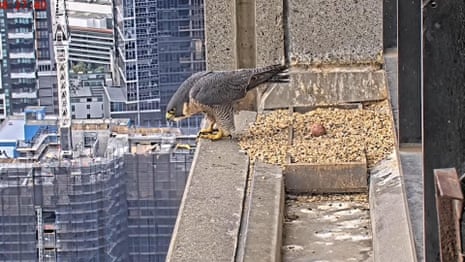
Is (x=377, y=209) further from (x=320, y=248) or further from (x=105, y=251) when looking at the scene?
(x=105, y=251)

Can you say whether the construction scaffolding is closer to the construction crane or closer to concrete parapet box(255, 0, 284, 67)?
the construction crane


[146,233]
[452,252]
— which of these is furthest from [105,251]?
[452,252]

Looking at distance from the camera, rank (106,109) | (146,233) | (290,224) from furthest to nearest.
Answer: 1. (106,109)
2. (146,233)
3. (290,224)

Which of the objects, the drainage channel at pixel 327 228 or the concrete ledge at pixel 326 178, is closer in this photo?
the drainage channel at pixel 327 228

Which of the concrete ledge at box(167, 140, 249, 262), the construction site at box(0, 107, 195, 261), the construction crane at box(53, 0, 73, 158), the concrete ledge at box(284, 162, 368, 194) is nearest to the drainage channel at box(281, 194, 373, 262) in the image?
the concrete ledge at box(284, 162, 368, 194)

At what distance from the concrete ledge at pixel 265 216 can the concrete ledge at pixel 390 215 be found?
0.97 ft

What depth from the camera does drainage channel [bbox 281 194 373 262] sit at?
148 inches

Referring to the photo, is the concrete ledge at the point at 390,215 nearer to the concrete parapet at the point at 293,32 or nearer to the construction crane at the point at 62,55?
the concrete parapet at the point at 293,32

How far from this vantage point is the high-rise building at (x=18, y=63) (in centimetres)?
1862

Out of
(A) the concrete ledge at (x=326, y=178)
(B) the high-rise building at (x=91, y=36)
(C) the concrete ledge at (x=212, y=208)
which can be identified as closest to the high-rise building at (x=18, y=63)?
(B) the high-rise building at (x=91, y=36)

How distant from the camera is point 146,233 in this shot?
1104cm

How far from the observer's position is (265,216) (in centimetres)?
382

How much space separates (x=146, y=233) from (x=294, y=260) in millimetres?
7392

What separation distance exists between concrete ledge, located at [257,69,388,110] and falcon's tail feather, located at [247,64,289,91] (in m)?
0.18
